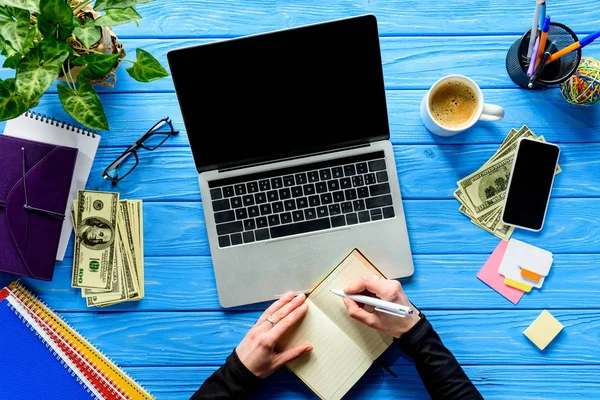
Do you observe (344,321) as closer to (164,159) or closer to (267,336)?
(267,336)

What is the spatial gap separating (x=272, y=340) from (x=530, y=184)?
671 millimetres

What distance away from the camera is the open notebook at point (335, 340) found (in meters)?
1.02

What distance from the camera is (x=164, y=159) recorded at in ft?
3.56

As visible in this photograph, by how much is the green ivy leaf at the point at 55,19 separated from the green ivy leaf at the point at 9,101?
115 millimetres

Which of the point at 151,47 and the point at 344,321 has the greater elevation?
the point at 151,47

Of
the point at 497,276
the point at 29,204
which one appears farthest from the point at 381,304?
the point at 29,204

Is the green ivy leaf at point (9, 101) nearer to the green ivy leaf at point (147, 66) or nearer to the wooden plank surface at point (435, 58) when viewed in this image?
the green ivy leaf at point (147, 66)

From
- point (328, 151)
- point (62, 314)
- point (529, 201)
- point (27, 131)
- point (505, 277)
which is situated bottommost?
point (505, 277)

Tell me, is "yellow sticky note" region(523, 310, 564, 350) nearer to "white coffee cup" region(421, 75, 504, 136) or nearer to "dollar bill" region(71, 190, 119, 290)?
"white coffee cup" region(421, 75, 504, 136)

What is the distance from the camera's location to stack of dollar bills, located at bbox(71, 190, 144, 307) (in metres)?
1.06

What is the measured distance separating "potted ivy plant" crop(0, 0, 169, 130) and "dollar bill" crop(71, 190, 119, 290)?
27 cm

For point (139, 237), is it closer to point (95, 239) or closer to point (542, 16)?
point (95, 239)

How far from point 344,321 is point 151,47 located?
76cm

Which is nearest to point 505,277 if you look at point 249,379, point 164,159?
point 249,379
